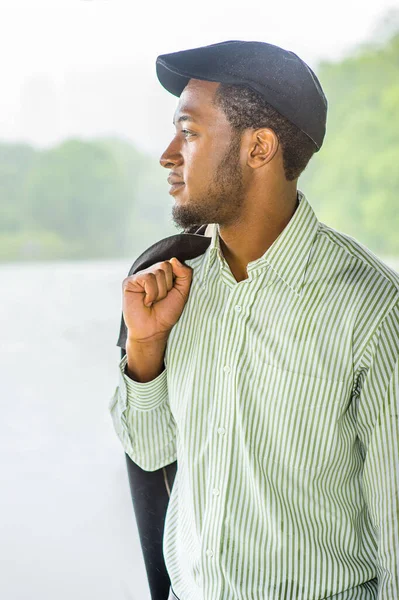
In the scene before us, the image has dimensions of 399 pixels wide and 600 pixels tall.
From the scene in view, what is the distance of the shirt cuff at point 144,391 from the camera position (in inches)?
56.9

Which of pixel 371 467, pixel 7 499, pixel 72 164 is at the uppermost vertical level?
pixel 72 164

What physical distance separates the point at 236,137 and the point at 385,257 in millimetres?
3291

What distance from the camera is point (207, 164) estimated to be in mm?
1298

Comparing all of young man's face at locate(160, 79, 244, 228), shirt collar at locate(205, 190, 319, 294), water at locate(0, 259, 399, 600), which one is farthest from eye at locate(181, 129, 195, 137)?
water at locate(0, 259, 399, 600)

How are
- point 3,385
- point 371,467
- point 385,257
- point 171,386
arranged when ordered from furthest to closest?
point 385,257, point 3,385, point 171,386, point 371,467

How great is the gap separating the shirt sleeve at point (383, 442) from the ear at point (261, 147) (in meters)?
0.36

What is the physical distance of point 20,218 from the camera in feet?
11.0

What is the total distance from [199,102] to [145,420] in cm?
65

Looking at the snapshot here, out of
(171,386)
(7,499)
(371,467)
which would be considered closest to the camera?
(371,467)

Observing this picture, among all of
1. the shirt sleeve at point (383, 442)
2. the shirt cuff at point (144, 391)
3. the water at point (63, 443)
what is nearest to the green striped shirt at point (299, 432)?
the shirt sleeve at point (383, 442)

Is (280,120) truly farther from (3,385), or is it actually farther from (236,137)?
(3,385)

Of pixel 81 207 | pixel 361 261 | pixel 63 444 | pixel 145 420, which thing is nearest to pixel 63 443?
pixel 63 444

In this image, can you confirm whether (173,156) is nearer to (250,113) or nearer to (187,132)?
(187,132)

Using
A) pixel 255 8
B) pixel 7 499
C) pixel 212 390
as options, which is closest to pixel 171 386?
pixel 212 390
